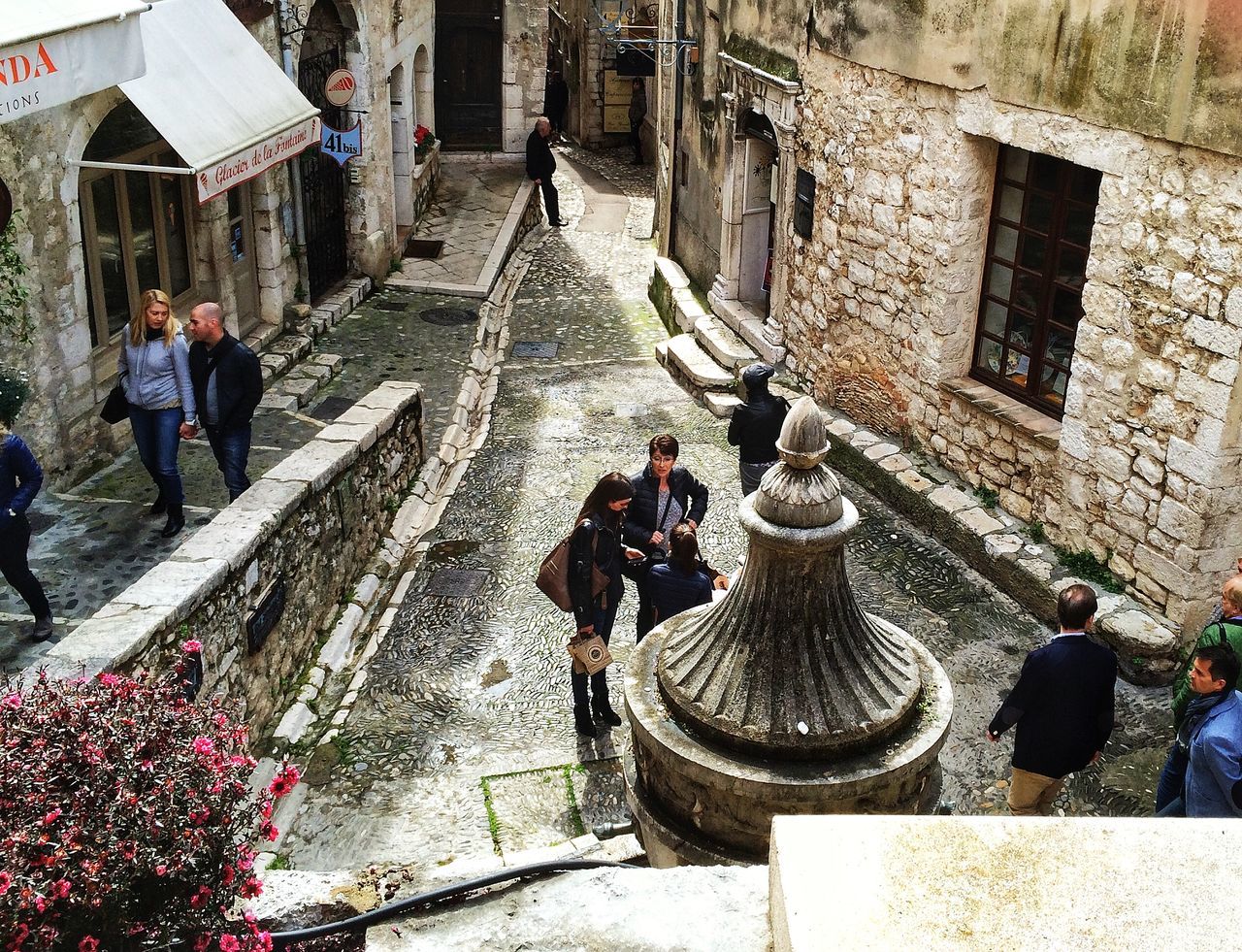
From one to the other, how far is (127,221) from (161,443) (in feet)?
9.92

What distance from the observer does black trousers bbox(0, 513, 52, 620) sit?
591 cm

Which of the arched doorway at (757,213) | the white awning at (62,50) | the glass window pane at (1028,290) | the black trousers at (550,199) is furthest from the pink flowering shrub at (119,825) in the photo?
the black trousers at (550,199)

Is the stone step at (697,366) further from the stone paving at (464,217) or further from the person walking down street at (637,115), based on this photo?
the person walking down street at (637,115)

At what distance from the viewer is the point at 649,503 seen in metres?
6.81

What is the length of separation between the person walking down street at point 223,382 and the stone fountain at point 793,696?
4273 mm

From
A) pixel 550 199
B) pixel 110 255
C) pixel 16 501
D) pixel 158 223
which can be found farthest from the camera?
pixel 550 199

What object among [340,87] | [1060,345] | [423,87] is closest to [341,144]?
[340,87]

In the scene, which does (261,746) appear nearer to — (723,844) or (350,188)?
(723,844)

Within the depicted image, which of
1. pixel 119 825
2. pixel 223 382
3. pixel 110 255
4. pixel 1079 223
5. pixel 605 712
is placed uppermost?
pixel 1079 223

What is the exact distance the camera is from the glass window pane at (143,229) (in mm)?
9914

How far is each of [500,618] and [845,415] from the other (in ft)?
12.3

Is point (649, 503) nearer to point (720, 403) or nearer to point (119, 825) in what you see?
point (119, 825)

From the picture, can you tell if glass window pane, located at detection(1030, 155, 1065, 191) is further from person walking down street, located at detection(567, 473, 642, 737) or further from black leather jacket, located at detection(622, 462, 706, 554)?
person walking down street, located at detection(567, 473, 642, 737)

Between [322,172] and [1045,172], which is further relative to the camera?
[322,172]
